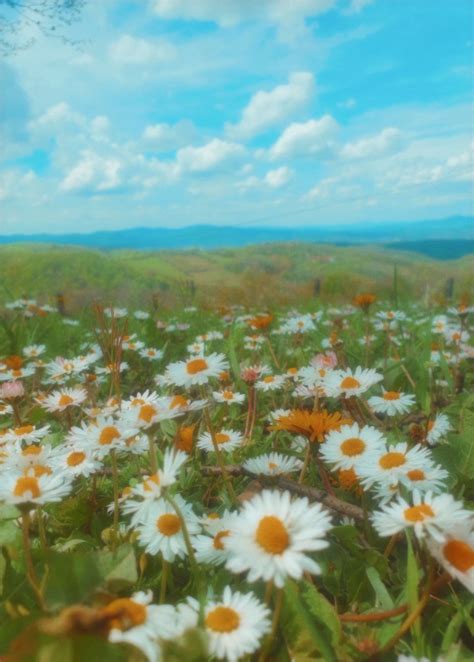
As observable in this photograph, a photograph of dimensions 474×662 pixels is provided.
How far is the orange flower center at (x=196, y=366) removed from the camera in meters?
1.50

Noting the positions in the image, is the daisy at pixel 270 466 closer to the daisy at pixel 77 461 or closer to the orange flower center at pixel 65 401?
the daisy at pixel 77 461

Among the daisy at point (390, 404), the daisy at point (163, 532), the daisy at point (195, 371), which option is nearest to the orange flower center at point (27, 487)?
the daisy at point (163, 532)

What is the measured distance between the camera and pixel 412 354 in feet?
8.77

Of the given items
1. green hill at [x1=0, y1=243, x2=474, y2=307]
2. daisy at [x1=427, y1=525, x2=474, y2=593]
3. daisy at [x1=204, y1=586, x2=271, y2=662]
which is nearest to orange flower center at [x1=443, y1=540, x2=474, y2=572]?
daisy at [x1=427, y1=525, x2=474, y2=593]

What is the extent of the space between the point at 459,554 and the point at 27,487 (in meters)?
0.67

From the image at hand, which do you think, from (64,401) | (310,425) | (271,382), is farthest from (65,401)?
(310,425)

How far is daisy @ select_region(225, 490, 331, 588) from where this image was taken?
0.72 m

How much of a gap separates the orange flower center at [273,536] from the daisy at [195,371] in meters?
0.68

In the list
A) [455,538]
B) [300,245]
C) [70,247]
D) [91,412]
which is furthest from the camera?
[300,245]

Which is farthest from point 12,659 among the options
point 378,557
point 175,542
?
point 378,557

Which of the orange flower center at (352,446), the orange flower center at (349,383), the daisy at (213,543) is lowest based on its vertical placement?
the daisy at (213,543)

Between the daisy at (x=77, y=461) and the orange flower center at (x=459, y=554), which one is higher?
the orange flower center at (x=459, y=554)

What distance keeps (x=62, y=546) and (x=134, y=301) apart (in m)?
5.48

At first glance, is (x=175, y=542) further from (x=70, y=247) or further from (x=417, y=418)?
(x=70, y=247)
